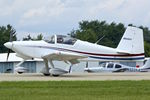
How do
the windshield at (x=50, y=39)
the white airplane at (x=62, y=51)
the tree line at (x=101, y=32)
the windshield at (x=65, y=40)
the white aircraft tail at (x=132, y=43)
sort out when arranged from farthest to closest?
the tree line at (x=101, y=32), the white aircraft tail at (x=132, y=43), the windshield at (x=50, y=39), the windshield at (x=65, y=40), the white airplane at (x=62, y=51)

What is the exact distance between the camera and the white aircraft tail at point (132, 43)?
32.1m

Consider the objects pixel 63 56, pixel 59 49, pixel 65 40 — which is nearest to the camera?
pixel 63 56

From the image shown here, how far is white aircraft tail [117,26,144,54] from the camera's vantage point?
3212 cm

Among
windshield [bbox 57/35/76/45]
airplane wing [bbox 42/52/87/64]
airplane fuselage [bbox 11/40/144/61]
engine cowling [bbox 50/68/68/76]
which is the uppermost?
windshield [bbox 57/35/76/45]

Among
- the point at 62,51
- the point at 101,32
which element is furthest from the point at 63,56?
the point at 101,32

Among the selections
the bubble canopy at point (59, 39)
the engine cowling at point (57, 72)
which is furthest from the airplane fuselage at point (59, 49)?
the engine cowling at point (57, 72)

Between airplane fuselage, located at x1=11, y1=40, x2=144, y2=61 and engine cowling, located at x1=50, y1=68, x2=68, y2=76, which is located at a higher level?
airplane fuselage, located at x1=11, y1=40, x2=144, y2=61

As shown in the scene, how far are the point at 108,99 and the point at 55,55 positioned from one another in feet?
50.5

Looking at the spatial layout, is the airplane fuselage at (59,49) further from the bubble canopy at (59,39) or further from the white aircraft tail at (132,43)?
the white aircraft tail at (132,43)

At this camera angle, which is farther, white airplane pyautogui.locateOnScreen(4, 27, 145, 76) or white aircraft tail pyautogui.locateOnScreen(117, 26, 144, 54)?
white aircraft tail pyautogui.locateOnScreen(117, 26, 144, 54)

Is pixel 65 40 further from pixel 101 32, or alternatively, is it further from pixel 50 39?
pixel 101 32

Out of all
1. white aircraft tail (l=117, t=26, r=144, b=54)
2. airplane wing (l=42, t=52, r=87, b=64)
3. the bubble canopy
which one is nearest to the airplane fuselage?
the bubble canopy

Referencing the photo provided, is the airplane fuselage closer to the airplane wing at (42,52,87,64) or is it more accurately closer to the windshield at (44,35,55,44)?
the windshield at (44,35,55,44)

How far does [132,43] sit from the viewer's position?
3231 cm
